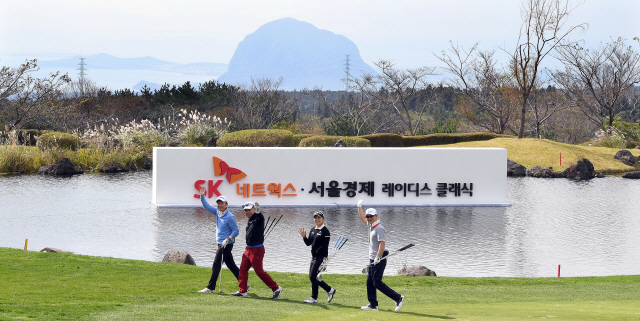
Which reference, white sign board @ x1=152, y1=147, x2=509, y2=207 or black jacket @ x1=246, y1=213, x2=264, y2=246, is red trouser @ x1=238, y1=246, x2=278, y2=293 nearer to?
black jacket @ x1=246, y1=213, x2=264, y2=246

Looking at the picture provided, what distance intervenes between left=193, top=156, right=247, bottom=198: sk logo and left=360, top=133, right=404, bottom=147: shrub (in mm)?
18362

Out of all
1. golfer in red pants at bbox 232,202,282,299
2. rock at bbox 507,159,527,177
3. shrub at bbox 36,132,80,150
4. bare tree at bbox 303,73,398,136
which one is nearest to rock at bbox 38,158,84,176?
shrub at bbox 36,132,80,150

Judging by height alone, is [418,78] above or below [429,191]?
above

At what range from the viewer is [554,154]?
39250mm

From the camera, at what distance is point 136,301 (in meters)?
10.0

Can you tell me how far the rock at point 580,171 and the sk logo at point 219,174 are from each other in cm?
2022

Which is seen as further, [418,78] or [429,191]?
[418,78]

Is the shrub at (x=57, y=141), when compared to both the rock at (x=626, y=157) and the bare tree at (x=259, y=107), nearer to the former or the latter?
the bare tree at (x=259, y=107)

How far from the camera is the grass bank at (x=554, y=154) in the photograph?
37812 mm

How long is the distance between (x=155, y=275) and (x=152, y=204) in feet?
37.8

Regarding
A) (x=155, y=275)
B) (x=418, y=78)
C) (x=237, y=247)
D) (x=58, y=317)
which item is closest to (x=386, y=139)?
(x=418, y=78)

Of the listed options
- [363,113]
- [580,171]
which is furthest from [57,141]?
[580,171]

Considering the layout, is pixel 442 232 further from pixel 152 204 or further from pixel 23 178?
pixel 23 178

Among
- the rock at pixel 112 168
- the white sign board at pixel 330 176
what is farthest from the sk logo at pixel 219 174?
the rock at pixel 112 168
